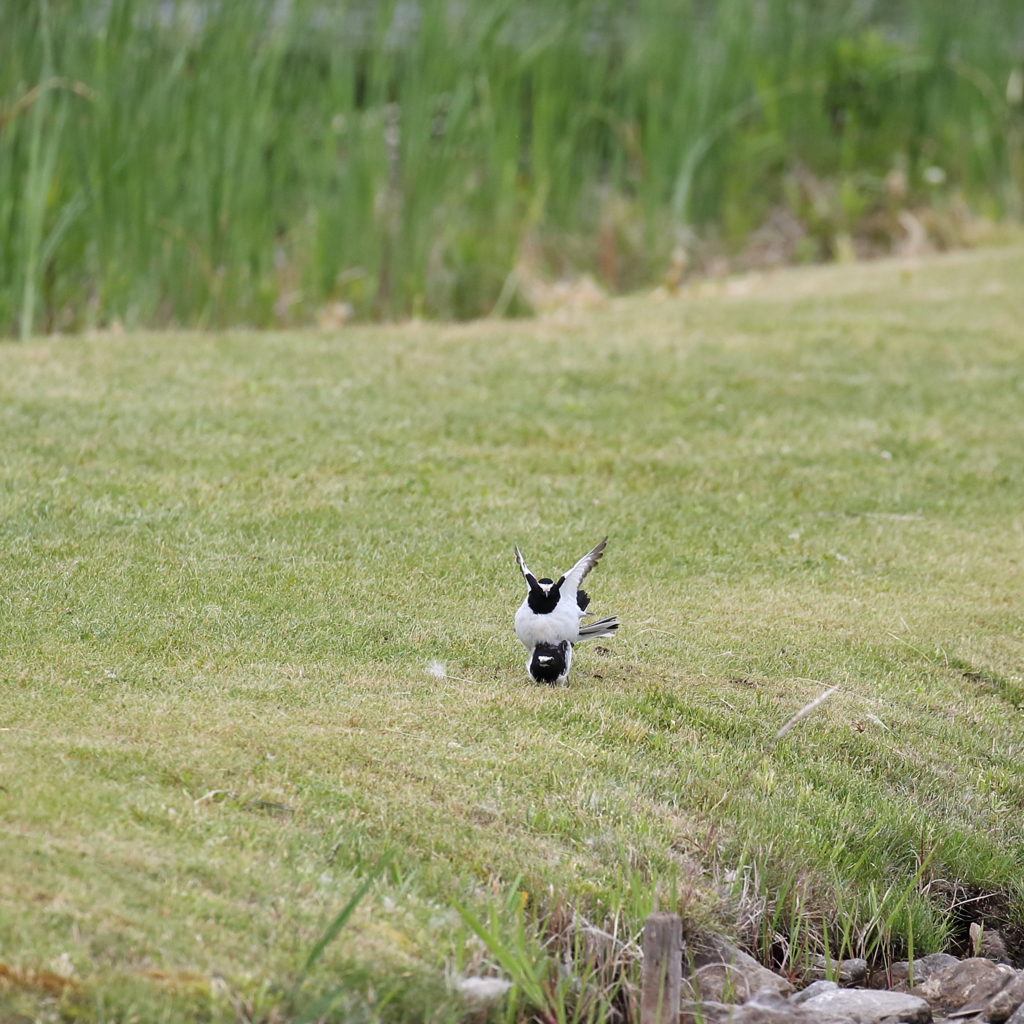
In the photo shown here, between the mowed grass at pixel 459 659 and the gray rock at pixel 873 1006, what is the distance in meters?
0.21

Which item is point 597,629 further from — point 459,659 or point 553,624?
point 459,659

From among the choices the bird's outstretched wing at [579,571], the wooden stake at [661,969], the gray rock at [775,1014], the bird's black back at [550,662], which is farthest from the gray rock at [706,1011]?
the bird's outstretched wing at [579,571]

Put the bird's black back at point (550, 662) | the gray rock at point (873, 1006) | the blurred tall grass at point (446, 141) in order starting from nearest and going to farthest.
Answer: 1. the gray rock at point (873, 1006)
2. the bird's black back at point (550, 662)
3. the blurred tall grass at point (446, 141)

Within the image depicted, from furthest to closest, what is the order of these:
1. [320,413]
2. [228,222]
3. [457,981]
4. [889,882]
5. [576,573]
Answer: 1. [228,222]
2. [320,413]
3. [576,573]
4. [889,882]
5. [457,981]

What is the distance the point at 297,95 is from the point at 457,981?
23.0 feet

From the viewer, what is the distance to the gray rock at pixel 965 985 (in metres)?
3.52

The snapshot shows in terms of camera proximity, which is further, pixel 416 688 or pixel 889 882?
pixel 416 688

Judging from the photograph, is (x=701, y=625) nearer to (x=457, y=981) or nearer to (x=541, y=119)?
(x=457, y=981)

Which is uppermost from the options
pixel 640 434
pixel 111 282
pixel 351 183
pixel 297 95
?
pixel 297 95

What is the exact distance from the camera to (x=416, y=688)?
4.21 meters

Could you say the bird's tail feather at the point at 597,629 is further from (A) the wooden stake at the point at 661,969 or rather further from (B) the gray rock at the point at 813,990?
(A) the wooden stake at the point at 661,969

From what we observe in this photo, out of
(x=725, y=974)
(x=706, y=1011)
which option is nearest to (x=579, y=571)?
(x=725, y=974)

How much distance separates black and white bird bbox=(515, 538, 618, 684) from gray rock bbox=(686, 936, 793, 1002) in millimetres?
972

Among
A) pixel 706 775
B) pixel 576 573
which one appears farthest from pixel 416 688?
pixel 706 775
